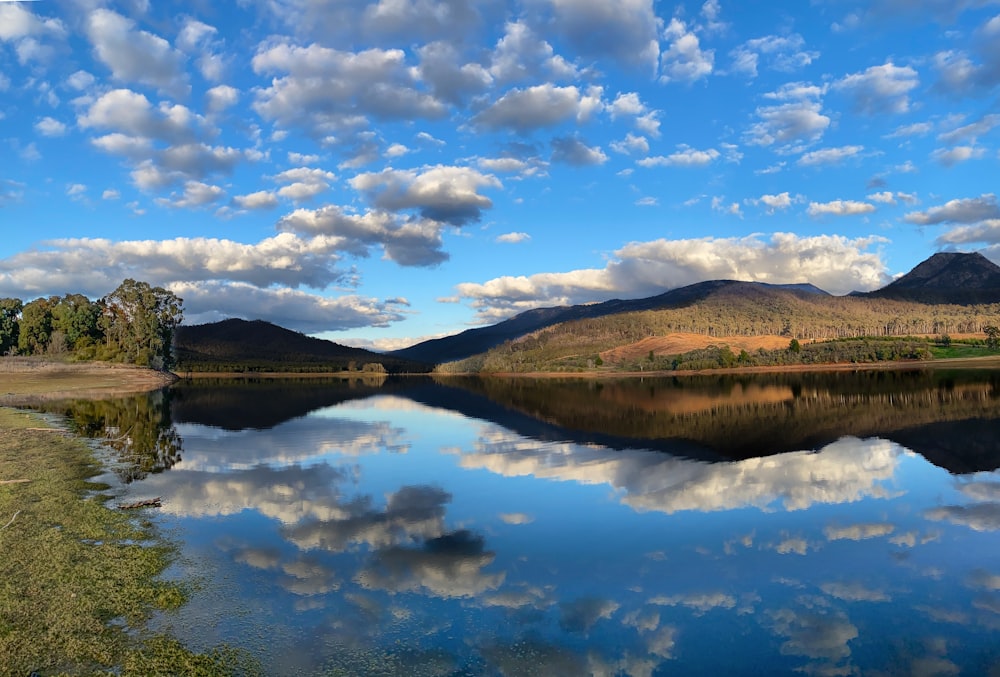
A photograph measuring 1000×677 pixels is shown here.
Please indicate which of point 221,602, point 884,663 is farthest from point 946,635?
point 221,602

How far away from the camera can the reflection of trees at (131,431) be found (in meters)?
43.0

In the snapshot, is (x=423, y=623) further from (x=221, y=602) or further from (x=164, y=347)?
(x=164, y=347)

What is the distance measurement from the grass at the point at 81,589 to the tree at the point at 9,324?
17402 centimetres

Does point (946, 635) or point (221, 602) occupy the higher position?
point (221, 602)

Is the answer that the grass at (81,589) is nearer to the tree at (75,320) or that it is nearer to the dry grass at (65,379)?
the dry grass at (65,379)

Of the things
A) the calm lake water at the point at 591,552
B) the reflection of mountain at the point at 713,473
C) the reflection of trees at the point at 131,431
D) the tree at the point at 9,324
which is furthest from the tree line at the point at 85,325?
the reflection of mountain at the point at 713,473

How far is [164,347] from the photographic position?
179 metres

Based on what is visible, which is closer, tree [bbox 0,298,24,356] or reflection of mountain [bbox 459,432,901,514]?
reflection of mountain [bbox 459,432,901,514]

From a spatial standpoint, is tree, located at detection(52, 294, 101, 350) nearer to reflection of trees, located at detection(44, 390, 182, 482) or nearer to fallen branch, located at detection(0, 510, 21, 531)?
reflection of trees, located at detection(44, 390, 182, 482)

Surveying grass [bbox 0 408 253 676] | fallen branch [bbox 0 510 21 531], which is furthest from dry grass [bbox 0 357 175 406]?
fallen branch [bbox 0 510 21 531]

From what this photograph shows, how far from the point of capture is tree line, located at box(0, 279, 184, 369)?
164 meters

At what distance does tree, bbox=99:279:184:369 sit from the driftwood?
150 metres

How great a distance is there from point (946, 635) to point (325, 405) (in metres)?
104

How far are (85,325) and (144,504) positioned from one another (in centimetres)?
17216
